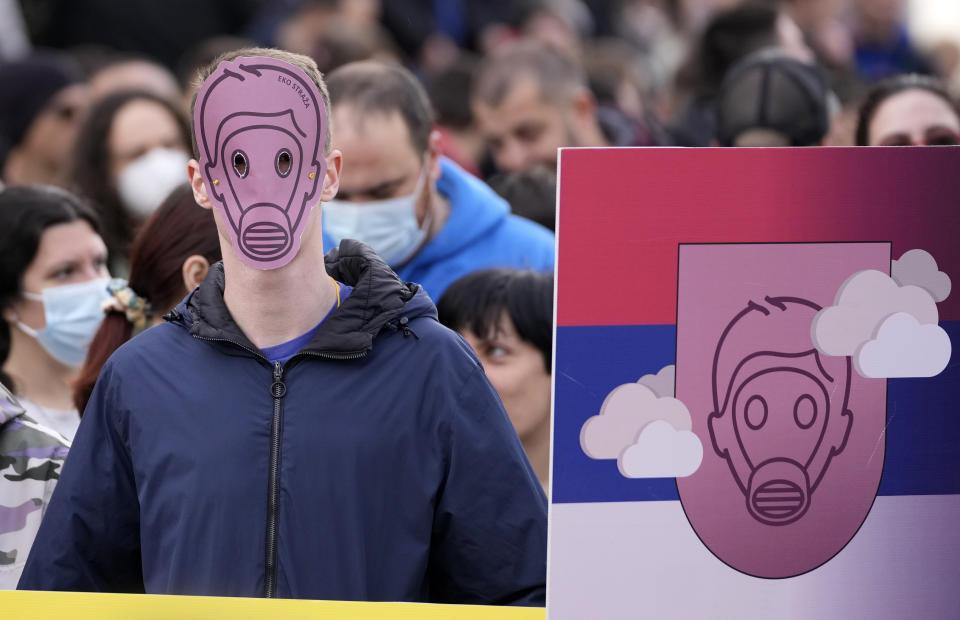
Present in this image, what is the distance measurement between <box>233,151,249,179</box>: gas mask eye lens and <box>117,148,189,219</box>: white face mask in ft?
8.21

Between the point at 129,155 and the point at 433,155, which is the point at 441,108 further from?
the point at 433,155

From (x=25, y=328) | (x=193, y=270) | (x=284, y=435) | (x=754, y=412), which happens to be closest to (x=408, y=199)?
(x=193, y=270)

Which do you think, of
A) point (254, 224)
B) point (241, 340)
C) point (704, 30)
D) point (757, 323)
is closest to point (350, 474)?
point (241, 340)

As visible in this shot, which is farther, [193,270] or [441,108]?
[441,108]

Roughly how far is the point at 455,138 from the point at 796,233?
4581 mm

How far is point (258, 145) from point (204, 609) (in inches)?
30.4

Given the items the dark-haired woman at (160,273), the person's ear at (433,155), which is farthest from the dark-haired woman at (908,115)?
the dark-haired woman at (160,273)

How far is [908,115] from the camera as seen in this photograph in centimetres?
423

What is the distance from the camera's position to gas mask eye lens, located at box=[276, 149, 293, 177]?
7.25ft

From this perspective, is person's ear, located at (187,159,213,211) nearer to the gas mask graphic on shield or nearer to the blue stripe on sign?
the blue stripe on sign

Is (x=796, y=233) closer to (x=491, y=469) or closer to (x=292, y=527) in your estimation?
(x=491, y=469)

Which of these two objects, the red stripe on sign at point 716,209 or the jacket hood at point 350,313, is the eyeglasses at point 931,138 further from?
the jacket hood at point 350,313

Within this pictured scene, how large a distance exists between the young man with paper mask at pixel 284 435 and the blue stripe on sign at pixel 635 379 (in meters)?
0.20

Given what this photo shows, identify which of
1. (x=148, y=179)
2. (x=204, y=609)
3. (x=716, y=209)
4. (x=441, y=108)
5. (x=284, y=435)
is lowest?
(x=204, y=609)
